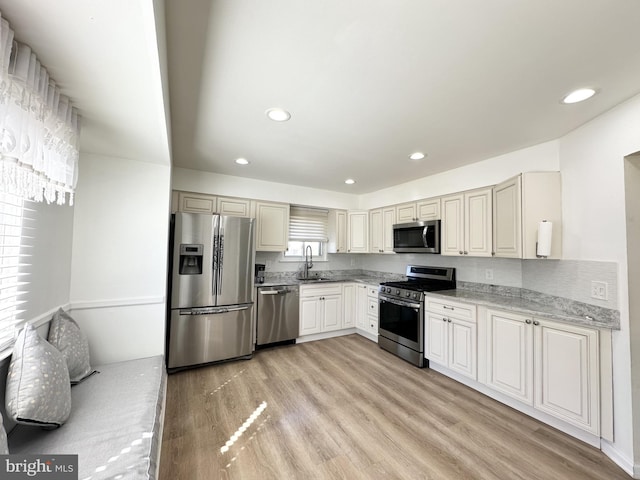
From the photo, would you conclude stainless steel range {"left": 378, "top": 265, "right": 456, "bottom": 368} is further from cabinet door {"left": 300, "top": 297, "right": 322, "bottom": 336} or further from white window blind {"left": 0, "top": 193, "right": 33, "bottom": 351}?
white window blind {"left": 0, "top": 193, "right": 33, "bottom": 351}

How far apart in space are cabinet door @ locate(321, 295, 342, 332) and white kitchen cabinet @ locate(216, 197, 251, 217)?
1.82 meters

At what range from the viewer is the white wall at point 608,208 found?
66.0 inches

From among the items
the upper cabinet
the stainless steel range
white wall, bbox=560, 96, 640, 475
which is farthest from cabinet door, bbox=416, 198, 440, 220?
white wall, bbox=560, 96, 640, 475

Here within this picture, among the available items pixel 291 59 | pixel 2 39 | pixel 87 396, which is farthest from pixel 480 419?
pixel 2 39

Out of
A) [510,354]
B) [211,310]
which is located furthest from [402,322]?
[211,310]

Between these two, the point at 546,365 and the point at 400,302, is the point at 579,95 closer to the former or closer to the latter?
the point at 546,365

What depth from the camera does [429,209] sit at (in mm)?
3412

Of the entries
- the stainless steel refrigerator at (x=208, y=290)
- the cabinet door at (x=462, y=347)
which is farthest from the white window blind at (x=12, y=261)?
the cabinet door at (x=462, y=347)

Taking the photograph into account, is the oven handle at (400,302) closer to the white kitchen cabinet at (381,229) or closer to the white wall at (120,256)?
the white kitchen cabinet at (381,229)

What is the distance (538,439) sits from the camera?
1.90 meters

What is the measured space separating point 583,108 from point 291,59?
217 cm

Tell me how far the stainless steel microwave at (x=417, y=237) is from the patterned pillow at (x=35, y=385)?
3.47m

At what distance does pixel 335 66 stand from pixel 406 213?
2628 millimetres

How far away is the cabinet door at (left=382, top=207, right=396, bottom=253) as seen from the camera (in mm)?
3957
